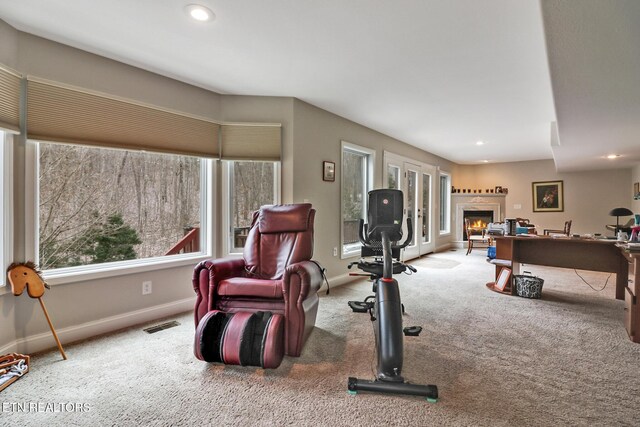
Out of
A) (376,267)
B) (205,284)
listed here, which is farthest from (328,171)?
(205,284)

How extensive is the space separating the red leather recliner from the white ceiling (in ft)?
4.59

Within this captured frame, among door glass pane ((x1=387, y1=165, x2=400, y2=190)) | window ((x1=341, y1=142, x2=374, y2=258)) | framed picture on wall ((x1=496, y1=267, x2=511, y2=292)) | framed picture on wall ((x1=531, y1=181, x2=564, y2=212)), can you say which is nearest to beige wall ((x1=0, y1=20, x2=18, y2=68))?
window ((x1=341, y1=142, x2=374, y2=258))

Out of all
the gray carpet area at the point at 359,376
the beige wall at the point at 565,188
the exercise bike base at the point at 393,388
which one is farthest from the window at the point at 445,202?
the exercise bike base at the point at 393,388

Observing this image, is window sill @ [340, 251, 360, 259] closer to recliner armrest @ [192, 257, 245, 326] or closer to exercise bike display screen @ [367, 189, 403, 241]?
exercise bike display screen @ [367, 189, 403, 241]

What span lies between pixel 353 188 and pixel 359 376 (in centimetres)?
337

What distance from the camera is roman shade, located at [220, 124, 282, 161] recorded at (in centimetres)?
356

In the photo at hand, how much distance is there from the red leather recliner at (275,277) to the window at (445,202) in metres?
6.52

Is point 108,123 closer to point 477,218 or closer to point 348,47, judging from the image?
point 348,47

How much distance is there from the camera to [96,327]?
268cm

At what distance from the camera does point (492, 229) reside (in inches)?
175

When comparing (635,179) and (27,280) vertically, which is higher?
(635,179)

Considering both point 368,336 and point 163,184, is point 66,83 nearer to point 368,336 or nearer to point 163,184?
point 163,184

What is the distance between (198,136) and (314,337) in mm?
2435

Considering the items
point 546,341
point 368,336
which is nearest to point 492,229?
point 546,341
